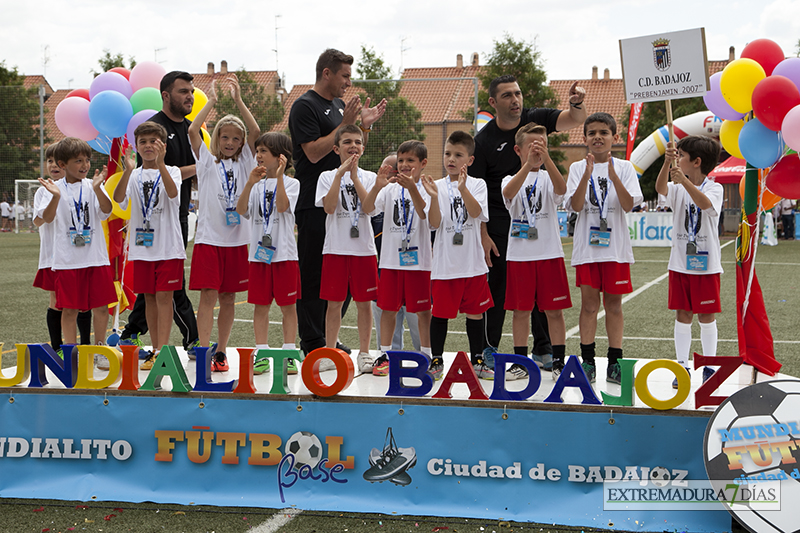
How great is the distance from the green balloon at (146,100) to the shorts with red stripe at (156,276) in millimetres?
1597

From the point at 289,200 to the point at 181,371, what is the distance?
1.51 m

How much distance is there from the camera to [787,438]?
3012 mm

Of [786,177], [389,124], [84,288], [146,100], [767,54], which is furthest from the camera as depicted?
[389,124]

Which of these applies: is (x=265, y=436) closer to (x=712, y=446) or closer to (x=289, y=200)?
(x=289, y=200)

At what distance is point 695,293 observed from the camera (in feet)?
14.9

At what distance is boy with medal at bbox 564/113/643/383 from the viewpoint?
426cm

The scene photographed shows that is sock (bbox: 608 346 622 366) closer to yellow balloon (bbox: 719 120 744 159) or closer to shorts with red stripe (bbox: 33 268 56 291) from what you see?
yellow balloon (bbox: 719 120 744 159)

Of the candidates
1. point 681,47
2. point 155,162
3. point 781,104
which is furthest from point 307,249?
point 781,104

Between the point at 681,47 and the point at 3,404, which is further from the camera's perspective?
the point at 681,47

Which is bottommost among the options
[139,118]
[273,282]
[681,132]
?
[273,282]

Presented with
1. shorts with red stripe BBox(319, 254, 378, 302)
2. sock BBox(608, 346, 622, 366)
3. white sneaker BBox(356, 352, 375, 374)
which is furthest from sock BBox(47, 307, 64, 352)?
sock BBox(608, 346, 622, 366)

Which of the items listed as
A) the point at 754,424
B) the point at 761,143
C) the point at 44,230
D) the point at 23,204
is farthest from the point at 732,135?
the point at 23,204

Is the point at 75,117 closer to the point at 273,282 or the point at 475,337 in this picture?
the point at 273,282

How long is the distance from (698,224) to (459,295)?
170cm
